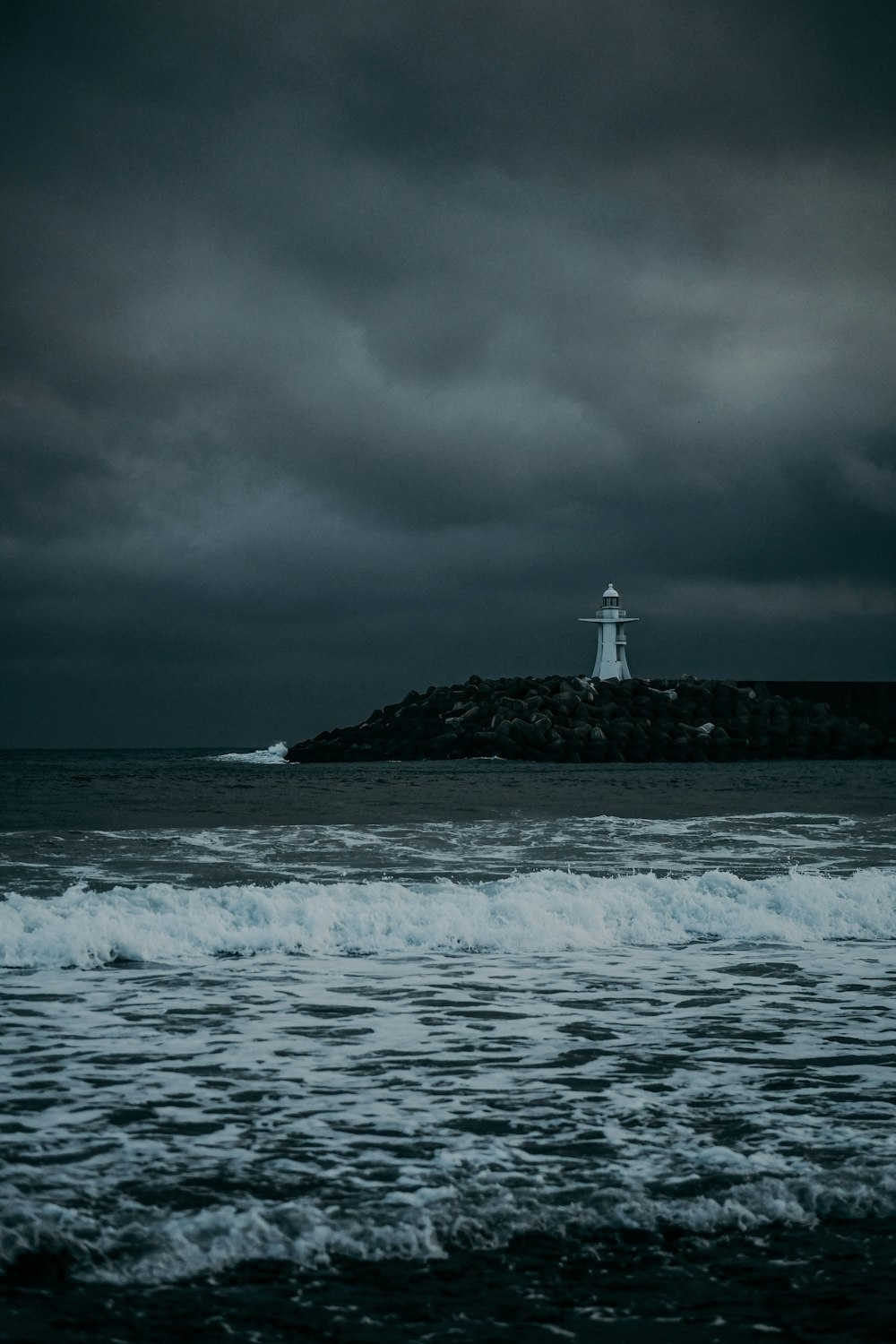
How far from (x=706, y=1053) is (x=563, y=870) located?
26.5 feet

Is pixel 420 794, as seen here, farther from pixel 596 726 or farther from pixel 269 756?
pixel 269 756

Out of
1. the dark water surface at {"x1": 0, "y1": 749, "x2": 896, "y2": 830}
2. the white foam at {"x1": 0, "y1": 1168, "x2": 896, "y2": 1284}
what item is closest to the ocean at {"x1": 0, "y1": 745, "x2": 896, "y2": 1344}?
the white foam at {"x1": 0, "y1": 1168, "x2": 896, "y2": 1284}

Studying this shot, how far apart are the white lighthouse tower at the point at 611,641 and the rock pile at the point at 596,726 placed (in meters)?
6.42

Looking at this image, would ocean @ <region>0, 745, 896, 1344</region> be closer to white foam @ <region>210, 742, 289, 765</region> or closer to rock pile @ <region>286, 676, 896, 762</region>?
rock pile @ <region>286, 676, 896, 762</region>

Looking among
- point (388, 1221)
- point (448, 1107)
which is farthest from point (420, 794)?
point (388, 1221)

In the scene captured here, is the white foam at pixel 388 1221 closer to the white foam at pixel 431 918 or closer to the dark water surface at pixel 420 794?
the white foam at pixel 431 918

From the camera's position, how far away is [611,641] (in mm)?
64625

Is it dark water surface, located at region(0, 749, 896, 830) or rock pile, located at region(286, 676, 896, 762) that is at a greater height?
rock pile, located at region(286, 676, 896, 762)

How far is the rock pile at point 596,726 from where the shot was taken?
46.5 metres

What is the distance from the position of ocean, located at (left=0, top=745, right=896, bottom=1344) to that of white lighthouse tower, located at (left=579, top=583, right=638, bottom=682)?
5154cm

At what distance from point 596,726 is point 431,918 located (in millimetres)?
38023

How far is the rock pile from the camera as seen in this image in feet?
153

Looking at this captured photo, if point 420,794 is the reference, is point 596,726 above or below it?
above

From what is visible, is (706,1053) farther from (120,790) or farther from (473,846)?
(120,790)
